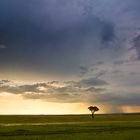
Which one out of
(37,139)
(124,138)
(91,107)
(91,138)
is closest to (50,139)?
(37,139)

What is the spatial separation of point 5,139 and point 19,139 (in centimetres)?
158

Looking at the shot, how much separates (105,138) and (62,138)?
15.7 ft

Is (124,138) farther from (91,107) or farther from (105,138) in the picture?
(91,107)

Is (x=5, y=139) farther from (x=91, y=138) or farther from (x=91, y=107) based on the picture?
(x=91, y=107)

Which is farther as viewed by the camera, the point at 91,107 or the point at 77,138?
the point at 91,107

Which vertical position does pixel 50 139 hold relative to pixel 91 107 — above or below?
below

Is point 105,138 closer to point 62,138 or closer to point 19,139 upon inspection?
point 62,138

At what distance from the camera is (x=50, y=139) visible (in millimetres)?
42344

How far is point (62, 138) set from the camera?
4391cm

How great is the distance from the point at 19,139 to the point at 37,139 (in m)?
2.07

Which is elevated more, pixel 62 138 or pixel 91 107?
pixel 91 107

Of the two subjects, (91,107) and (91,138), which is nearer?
(91,138)

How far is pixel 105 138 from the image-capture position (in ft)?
142

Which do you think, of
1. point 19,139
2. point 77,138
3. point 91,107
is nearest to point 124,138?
point 77,138
